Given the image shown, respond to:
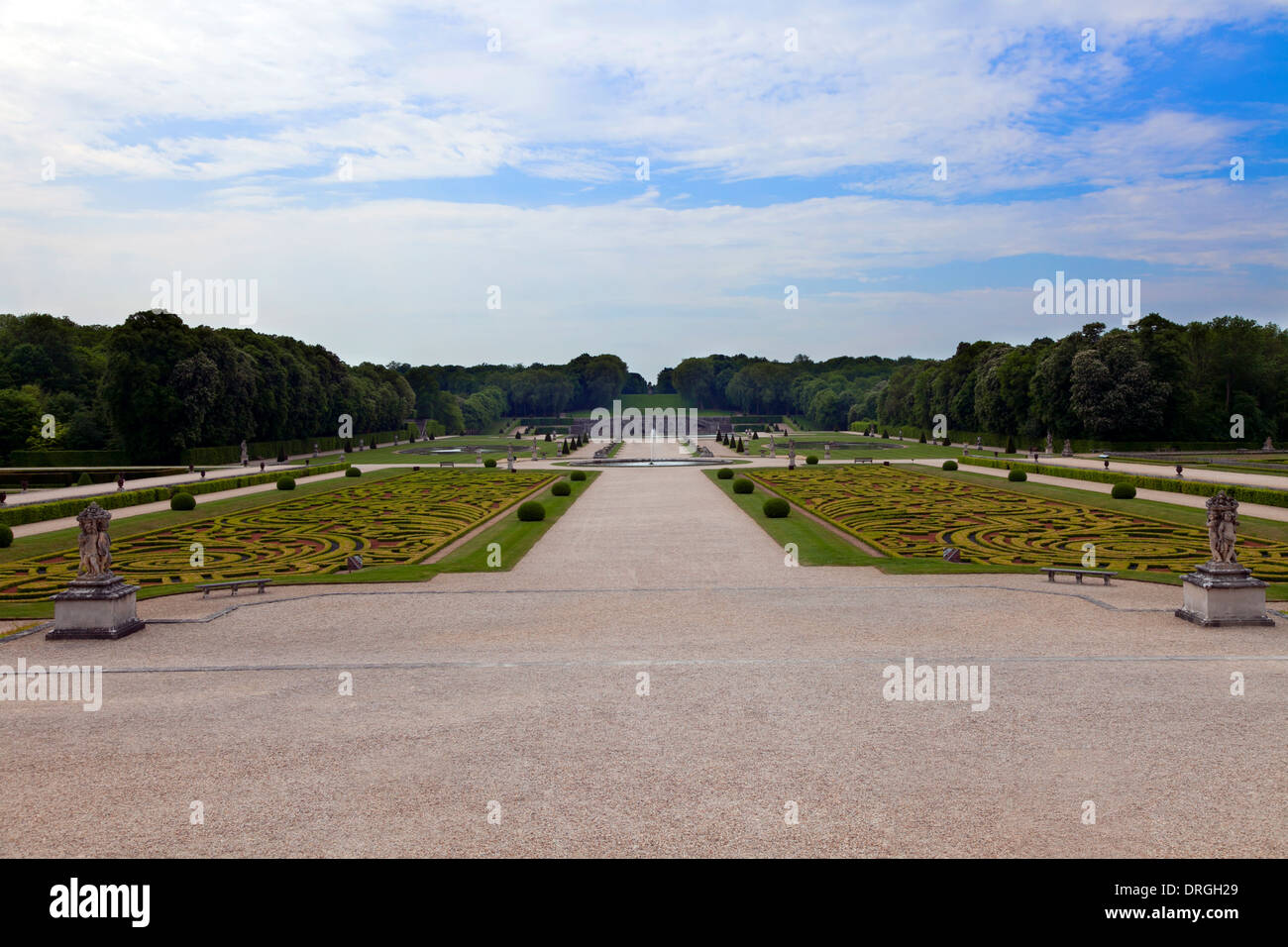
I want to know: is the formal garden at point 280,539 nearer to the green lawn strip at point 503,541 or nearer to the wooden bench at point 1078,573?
the green lawn strip at point 503,541

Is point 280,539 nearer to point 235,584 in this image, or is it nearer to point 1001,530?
point 235,584

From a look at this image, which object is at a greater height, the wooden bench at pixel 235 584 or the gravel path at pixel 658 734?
the wooden bench at pixel 235 584

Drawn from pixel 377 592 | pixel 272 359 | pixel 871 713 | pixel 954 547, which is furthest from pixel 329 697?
pixel 272 359

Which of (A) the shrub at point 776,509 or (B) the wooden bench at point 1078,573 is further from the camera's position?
(A) the shrub at point 776,509

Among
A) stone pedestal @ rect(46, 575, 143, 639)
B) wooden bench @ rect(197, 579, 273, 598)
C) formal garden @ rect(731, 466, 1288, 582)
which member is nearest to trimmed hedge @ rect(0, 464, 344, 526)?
wooden bench @ rect(197, 579, 273, 598)

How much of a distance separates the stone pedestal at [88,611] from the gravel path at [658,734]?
0.37 m

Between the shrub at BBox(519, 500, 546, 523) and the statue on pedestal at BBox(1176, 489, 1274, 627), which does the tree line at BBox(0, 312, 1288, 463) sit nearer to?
the shrub at BBox(519, 500, 546, 523)

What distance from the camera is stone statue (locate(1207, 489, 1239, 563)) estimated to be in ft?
44.9

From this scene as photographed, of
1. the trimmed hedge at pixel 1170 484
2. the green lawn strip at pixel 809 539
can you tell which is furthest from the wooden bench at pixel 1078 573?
the trimmed hedge at pixel 1170 484

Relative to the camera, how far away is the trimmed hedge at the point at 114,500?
2984 centimetres

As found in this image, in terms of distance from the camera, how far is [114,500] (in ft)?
112

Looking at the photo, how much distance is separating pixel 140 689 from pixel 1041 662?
11.2m

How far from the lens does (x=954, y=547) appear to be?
20750 mm
